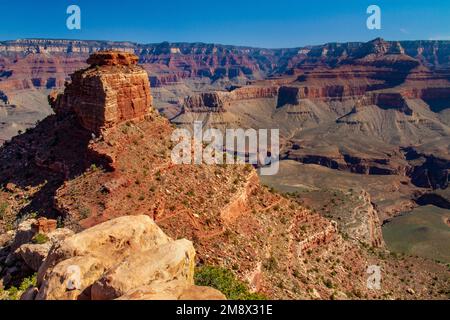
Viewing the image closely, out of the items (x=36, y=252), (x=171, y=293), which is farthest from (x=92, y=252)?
(x=36, y=252)

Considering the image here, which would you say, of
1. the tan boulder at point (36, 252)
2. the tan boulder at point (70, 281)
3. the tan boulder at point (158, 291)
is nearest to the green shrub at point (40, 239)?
the tan boulder at point (36, 252)

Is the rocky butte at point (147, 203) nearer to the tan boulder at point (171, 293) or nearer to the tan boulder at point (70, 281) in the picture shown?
the tan boulder at point (70, 281)

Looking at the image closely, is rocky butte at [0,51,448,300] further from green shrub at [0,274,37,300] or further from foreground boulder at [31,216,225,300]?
foreground boulder at [31,216,225,300]

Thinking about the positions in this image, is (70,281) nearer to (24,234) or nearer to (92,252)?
(92,252)

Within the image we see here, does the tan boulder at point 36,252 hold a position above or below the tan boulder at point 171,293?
below

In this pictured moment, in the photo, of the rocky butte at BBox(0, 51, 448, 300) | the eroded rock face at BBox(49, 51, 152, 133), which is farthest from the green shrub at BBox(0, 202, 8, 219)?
the eroded rock face at BBox(49, 51, 152, 133)
